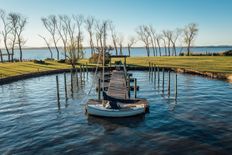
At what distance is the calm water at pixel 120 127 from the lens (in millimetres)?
24016

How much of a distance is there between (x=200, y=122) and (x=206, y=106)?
7808 millimetres

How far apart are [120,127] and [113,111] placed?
3.00 m

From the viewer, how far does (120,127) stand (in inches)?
1169

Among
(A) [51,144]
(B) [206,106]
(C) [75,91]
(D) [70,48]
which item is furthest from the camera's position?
(D) [70,48]

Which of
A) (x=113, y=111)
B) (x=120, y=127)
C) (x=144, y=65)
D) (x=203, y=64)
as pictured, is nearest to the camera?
(x=120, y=127)

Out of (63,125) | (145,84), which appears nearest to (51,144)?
(63,125)

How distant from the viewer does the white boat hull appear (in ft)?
106

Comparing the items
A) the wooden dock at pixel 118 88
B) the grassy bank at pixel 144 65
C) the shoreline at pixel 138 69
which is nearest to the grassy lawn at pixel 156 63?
the grassy bank at pixel 144 65

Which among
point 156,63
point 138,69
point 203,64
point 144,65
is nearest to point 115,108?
point 138,69

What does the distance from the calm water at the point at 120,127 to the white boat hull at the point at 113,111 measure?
724 millimetres

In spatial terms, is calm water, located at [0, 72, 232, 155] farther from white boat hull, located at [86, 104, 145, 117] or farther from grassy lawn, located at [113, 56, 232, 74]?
grassy lawn, located at [113, 56, 232, 74]

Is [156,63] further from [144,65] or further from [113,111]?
[113,111]

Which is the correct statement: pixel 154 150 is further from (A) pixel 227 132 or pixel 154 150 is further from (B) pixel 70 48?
(B) pixel 70 48

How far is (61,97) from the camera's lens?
152 feet
